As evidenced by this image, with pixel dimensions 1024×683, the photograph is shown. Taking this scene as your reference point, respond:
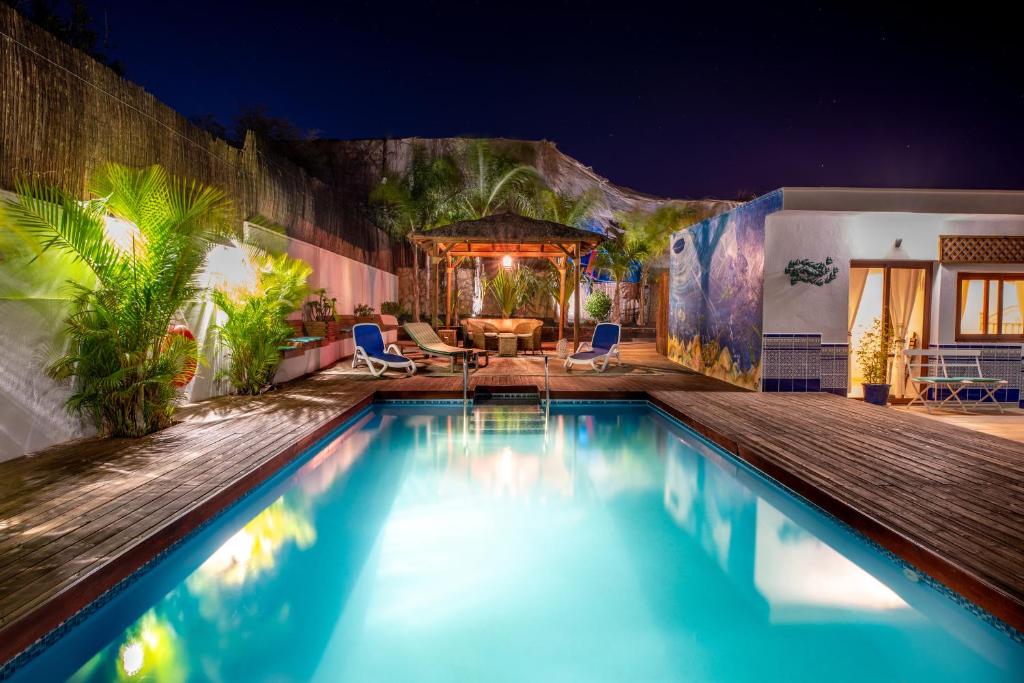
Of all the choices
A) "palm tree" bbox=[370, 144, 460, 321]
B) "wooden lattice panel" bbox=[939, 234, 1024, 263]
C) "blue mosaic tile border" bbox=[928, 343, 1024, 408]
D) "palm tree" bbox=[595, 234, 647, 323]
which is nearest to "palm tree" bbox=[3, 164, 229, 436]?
"wooden lattice panel" bbox=[939, 234, 1024, 263]

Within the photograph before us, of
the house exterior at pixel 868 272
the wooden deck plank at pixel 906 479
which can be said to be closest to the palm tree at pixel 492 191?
the house exterior at pixel 868 272

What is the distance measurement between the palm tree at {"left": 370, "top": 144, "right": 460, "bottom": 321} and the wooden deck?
Answer: 1204 centimetres

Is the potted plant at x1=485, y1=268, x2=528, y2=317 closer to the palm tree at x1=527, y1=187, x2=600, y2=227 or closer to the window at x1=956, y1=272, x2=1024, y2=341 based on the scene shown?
the palm tree at x1=527, y1=187, x2=600, y2=227

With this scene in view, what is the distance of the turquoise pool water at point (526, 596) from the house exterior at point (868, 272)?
148 inches

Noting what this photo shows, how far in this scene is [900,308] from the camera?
8523 millimetres

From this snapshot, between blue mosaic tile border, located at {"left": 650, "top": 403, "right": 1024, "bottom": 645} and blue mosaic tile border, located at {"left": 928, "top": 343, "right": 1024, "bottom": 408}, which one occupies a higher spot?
blue mosaic tile border, located at {"left": 928, "top": 343, "right": 1024, "bottom": 408}

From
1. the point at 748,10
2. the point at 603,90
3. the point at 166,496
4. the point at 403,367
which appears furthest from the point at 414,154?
the point at 166,496

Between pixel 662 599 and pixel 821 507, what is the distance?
1.29 m

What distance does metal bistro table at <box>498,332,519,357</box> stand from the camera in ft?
41.3

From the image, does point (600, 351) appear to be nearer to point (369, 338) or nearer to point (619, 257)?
point (369, 338)

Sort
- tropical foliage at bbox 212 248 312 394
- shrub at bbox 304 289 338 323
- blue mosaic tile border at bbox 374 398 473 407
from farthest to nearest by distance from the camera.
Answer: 1. shrub at bbox 304 289 338 323
2. blue mosaic tile border at bbox 374 398 473 407
3. tropical foliage at bbox 212 248 312 394

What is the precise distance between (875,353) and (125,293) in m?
8.91

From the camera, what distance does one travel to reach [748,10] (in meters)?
20.1

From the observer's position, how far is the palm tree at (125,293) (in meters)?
4.53
